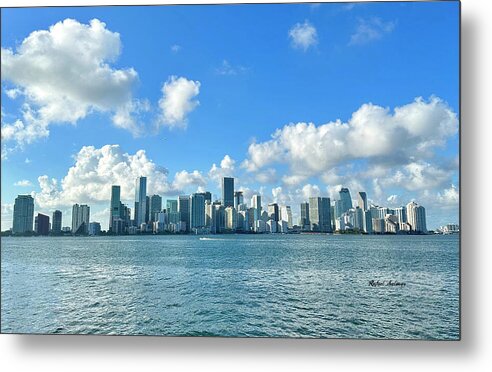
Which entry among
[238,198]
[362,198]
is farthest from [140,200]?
[362,198]

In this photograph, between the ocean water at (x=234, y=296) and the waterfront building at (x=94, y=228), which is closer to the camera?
the ocean water at (x=234, y=296)

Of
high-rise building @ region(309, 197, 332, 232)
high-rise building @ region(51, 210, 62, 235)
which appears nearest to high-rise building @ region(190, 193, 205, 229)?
high-rise building @ region(309, 197, 332, 232)

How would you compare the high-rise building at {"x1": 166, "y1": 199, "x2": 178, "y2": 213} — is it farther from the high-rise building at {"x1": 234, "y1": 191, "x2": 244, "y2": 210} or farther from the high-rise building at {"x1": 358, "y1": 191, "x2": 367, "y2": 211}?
the high-rise building at {"x1": 358, "y1": 191, "x2": 367, "y2": 211}

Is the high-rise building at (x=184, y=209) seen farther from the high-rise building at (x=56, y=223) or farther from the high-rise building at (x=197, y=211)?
the high-rise building at (x=56, y=223)
